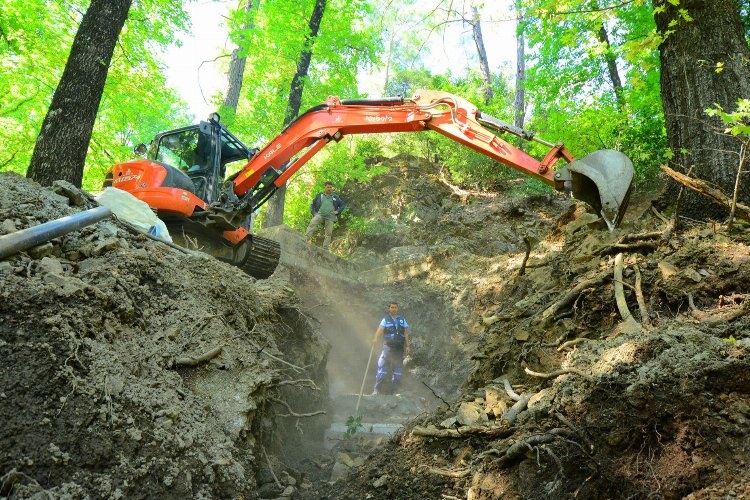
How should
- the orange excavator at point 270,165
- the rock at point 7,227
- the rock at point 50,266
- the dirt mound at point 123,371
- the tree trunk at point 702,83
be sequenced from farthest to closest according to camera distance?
the orange excavator at point 270,165 < the tree trunk at point 702,83 < the rock at point 7,227 < the rock at point 50,266 < the dirt mound at point 123,371

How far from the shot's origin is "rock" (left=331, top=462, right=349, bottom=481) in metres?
4.86

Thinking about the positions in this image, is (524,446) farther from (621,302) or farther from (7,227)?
(7,227)

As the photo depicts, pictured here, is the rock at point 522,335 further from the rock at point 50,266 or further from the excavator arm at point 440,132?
the rock at point 50,266

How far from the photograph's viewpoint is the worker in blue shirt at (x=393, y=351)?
9289 millimetres

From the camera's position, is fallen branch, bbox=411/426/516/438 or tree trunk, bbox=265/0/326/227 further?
tree trunk, bbox=265/0/326/227

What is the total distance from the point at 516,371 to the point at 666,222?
191cm

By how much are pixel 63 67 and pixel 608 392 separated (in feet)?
36.3

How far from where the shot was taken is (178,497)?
2520 millimetres

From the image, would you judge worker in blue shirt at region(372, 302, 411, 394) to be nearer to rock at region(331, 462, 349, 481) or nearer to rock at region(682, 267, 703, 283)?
rock at region(331, 462, 349, 481)

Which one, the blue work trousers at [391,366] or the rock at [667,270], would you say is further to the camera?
the blue work trousers at [391,366]

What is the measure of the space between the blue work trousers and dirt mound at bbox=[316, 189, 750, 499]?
4.41 metres

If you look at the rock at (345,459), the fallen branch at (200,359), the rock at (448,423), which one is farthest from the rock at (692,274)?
the rock at (345,459)

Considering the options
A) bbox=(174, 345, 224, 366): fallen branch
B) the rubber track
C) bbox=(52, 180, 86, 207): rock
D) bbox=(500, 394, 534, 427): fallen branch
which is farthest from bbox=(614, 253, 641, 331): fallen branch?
the rubber track

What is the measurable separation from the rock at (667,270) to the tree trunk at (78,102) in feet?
19.9
